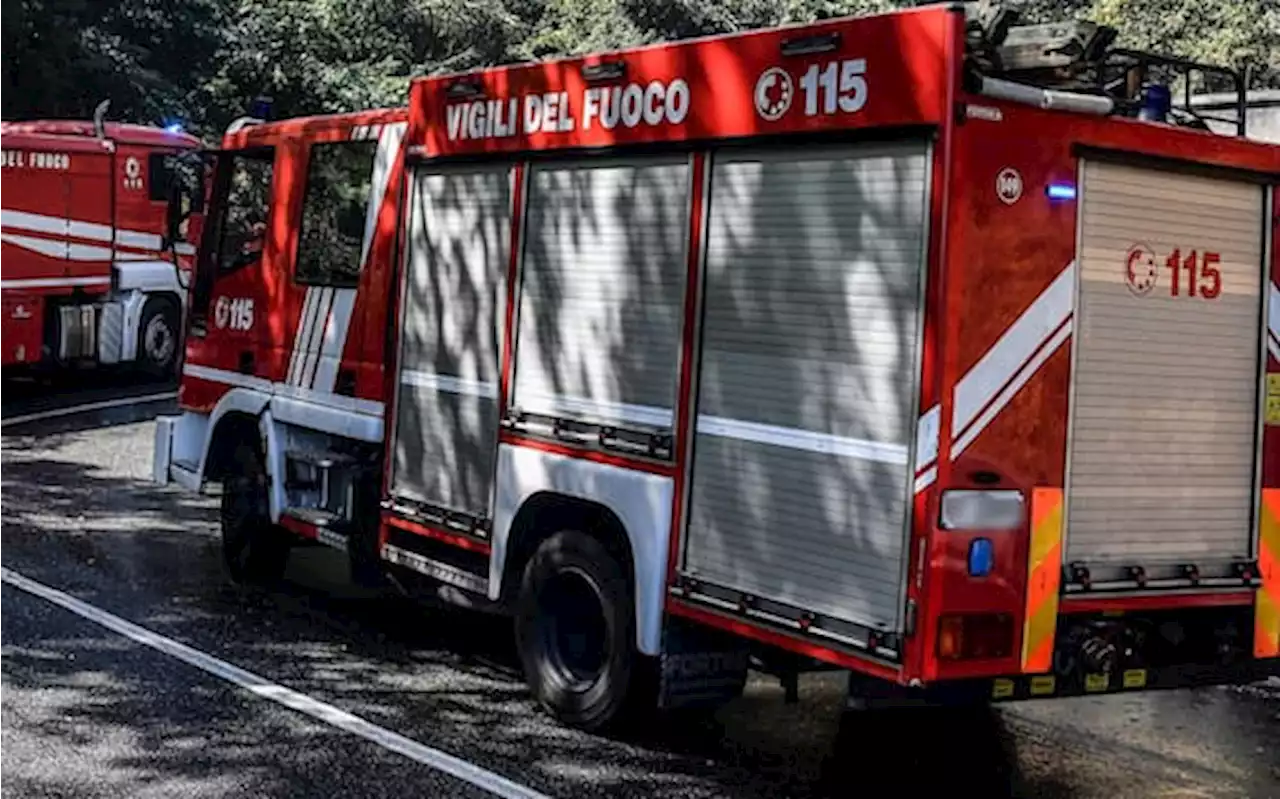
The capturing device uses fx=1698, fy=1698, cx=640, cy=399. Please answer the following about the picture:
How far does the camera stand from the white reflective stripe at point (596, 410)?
21.2 feet

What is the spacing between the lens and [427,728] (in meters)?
6.82

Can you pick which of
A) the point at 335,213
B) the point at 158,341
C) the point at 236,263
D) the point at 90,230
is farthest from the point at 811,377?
the point at 158,341

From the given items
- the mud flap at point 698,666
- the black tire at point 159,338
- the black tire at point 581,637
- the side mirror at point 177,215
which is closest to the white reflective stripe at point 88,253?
the black tire at point 159,338

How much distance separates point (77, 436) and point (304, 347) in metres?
8.33

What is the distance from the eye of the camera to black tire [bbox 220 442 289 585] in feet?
31.3

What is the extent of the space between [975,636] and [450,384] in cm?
301

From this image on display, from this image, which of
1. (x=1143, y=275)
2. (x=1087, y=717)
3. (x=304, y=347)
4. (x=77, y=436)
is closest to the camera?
(x=1143, y=275)

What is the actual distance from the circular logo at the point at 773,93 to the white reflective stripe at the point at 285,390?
9.54 ft

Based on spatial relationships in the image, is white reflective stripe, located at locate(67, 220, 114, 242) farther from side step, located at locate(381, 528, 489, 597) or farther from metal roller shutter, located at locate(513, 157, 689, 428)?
metal roller shutter, located at locate(513, 157, 689, 428)

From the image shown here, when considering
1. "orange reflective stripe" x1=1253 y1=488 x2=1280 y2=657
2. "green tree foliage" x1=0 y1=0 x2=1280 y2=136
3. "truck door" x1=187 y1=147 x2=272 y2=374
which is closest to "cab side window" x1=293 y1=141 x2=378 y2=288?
"truck door" x1=187 y1=147 x2=272 y2=374

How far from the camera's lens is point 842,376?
5.68m

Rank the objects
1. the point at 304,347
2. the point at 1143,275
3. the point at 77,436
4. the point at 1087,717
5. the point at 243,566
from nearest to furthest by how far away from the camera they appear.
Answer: the point at 1143,275, the point at 1087,717, the point at 304,347, the point at 243,566, the point at 77,436

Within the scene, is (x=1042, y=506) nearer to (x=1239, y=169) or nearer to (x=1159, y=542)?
(x=1159, y=542)

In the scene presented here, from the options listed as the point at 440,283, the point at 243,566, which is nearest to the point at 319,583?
the point at 243,566
